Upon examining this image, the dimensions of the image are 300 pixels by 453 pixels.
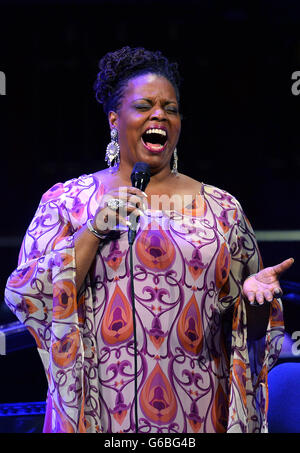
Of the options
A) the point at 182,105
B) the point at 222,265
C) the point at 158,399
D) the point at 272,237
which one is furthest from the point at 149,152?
the point at 272,237

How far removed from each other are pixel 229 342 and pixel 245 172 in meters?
0.80

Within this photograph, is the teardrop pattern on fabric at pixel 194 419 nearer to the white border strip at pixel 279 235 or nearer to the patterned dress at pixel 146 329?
the patterned dress at pixel 146 329

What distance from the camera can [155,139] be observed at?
5.20ft

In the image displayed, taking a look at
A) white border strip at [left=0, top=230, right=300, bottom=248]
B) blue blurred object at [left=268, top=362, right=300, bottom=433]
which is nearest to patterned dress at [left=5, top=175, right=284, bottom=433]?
blue blurred object at [left=268, top=362, right=300, bottom=433]

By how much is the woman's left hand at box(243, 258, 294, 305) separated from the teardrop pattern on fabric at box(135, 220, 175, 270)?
0.20m

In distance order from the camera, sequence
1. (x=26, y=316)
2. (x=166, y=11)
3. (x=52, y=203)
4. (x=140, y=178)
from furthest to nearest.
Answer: (x=166, y=11) < (x=52, y=203) < (x=26, y=316) < (x=140, y=178)

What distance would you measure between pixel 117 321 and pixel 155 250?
19cm

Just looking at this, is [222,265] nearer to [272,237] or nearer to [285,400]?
[285,400]

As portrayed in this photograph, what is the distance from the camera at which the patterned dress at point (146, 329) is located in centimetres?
145

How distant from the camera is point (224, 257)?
1.55 meters

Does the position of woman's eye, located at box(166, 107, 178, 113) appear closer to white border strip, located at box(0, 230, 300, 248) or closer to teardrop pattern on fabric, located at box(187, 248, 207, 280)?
teardrop pattern on fabric, located at box(187, 248, 207, 280)

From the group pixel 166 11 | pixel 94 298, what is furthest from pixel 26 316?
pixel 166 11

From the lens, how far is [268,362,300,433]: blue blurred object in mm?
1915
